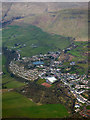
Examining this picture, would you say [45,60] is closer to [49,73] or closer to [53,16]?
[49,73]

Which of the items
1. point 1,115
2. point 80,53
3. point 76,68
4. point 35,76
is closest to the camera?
point 1,115

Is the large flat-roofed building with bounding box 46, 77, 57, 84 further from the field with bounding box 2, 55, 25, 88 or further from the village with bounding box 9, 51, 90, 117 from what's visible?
the field with bounding box 2, 55, 25, 88

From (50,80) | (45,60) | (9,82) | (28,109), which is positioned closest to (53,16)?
(45,60)

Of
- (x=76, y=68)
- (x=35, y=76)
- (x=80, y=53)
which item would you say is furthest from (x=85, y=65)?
(x=35, y=76)

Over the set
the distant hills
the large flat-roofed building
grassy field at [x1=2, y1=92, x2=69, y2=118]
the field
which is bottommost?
the field

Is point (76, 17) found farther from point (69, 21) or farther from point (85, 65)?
point (85, 65)

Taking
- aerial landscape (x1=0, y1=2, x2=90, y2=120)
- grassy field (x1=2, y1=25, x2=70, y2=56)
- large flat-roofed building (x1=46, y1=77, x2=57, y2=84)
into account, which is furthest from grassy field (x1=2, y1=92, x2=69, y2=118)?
grassy field (x1=2, y1=25, x2=70, y2=56)
